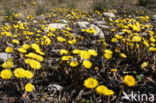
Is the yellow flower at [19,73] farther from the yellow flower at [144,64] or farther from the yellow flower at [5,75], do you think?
the yellow flower at [144,64]

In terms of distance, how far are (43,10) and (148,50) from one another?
6.85 meters

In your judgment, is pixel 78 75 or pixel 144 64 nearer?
pixel 78 75

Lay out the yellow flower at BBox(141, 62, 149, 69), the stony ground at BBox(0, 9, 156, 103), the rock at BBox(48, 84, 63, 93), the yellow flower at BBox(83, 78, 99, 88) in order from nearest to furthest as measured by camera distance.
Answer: the yellow flower at BBox(83, 78, 99, 88) → the stony ground at BBox(0, 9, 156, 103) → the rock at BBox(48, 84, 63, 93) → the yellow flower at BBox(141, 62, 149, 69)

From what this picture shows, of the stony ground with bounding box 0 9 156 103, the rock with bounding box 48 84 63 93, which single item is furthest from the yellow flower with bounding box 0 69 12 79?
the rock with bounding box 48 84 63 93

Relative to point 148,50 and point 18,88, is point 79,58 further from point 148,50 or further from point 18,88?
point 148,50

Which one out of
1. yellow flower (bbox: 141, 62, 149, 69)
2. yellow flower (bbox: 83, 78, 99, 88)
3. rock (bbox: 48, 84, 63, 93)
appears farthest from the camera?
yellow flower (bbox: 141, 62, 149, 69)

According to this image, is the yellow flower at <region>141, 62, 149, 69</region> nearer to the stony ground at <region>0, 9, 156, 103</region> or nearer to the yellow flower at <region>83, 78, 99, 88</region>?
the stony ground at <region>0, 9, 156, 103</region>

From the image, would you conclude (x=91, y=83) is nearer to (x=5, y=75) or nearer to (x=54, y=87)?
(x=54, y=87)

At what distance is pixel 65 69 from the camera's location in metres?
2.77

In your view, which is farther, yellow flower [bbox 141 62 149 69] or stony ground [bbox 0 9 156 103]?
yellow flower [bbox 141 62 149 69]

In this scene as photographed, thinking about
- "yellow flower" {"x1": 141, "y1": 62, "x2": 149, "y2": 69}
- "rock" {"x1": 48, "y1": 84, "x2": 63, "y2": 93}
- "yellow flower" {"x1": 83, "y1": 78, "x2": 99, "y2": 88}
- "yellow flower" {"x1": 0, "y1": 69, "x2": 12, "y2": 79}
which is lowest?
"rock" {"x1": 48, "y1": 84, "x2": 63, "y2": 93}

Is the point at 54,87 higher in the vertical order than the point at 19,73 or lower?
lower

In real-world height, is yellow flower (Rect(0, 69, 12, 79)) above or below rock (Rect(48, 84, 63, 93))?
above

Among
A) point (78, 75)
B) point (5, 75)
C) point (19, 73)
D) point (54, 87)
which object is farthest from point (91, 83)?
point (5, 75)
